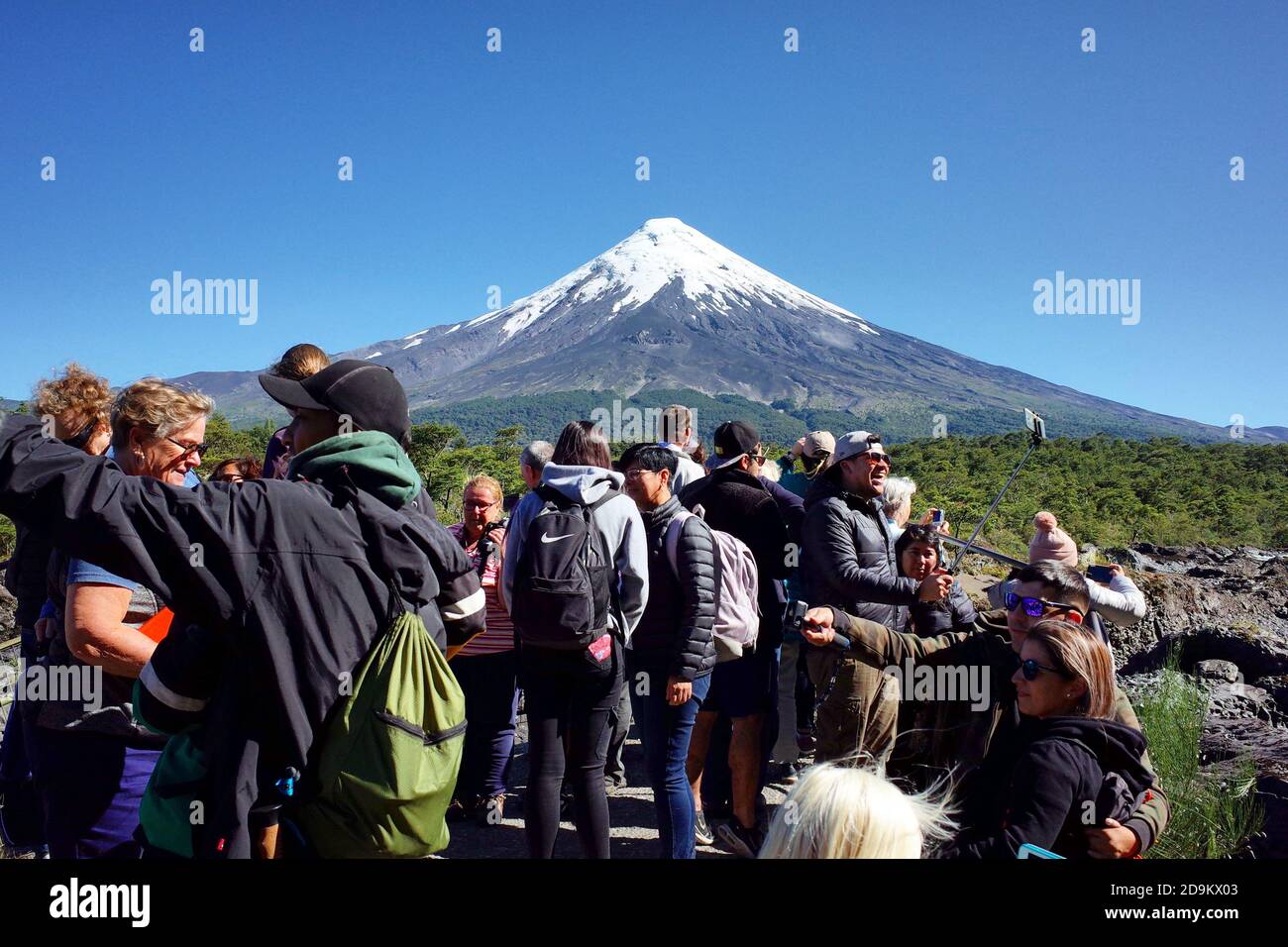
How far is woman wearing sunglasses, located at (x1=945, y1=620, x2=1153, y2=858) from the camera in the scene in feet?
7.18

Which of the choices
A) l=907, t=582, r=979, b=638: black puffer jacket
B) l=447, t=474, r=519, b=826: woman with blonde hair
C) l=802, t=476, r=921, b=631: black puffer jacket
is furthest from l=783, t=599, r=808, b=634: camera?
l=447, t=474, r=519, b=826: woman with blonde hair

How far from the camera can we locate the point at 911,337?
173 meters

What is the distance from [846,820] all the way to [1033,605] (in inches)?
64.4

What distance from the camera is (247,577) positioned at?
1.66 meters

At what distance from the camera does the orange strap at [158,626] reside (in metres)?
2.18

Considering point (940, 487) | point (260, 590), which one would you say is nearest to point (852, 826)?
point (260, 590)

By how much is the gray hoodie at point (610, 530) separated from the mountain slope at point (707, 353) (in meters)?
132

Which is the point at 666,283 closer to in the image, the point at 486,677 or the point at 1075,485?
the point at 1075,485

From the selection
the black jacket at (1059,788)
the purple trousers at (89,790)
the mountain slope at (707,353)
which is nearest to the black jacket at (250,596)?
the purple trousers at (89,790)

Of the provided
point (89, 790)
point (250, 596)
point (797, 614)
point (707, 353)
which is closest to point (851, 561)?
point (797, 614)

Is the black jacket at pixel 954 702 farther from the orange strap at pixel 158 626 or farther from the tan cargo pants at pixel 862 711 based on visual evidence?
the orange strap at pixel 158 626
